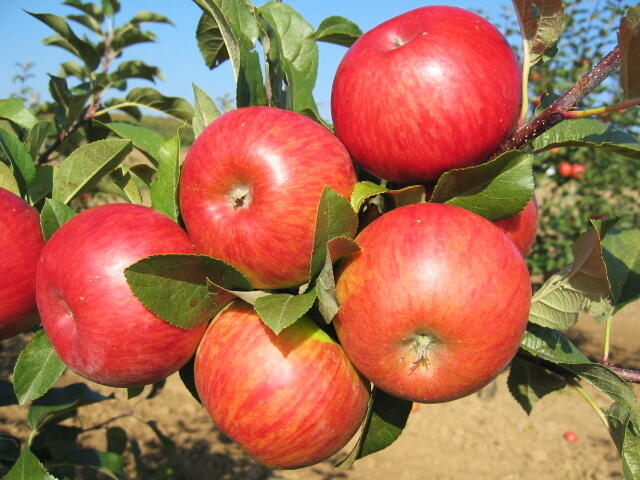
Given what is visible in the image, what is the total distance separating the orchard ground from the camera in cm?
426

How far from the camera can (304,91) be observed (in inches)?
44.8

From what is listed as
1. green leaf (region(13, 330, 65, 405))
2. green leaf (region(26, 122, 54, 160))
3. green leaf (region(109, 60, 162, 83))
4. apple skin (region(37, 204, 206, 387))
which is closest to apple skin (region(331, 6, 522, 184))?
apple skin (region(37, 204, 206, 387))

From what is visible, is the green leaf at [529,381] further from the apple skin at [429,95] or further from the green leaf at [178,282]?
the green leaf at [178,282]

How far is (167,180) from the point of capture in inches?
41.0

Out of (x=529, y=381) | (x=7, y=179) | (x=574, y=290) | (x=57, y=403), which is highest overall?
(x=7, y=179)

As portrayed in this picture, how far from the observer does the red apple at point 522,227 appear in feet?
3.15

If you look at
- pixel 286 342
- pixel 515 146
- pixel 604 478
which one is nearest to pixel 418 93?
pixel 515 146

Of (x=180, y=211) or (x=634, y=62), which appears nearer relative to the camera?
(x=634, y=62)

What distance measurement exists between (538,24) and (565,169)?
508cm

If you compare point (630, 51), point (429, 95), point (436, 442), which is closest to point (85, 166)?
point (429, 95)

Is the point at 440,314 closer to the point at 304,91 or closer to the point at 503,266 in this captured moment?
the point at 503,266

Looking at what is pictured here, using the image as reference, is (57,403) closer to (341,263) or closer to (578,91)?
(341,263)

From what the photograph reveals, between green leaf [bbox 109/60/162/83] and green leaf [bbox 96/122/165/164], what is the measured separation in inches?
60.9

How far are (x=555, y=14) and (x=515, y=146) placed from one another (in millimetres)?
207
